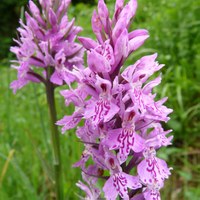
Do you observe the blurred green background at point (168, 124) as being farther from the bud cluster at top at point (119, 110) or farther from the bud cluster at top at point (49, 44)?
the bud cluster at top at point (119, 110)

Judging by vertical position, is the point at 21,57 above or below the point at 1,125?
above

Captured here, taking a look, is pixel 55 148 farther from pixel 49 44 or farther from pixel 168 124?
pixel 168 124

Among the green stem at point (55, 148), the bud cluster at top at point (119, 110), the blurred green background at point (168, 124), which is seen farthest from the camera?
the blurred green background at point (168, 124)

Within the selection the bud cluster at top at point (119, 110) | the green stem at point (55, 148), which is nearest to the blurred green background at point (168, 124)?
the green stem at point (55, 148)

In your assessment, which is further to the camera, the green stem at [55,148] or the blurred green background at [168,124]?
the blurred green background at [168,124]

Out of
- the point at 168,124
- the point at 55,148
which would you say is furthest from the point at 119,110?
the point at 168,124

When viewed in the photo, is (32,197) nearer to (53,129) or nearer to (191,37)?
(53,129)

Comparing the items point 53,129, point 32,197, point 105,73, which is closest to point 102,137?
point 105,73

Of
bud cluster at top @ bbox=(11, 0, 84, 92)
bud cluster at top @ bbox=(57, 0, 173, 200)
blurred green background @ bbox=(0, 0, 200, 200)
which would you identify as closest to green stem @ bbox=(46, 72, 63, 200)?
bud cluster at top @ bbox=(11, 0, 84, 92)
